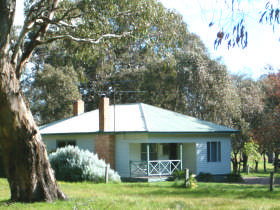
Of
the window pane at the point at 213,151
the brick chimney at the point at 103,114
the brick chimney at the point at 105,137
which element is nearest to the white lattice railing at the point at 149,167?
the brick chimney at the point at 105,137

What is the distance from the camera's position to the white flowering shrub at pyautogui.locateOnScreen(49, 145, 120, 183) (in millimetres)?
20438

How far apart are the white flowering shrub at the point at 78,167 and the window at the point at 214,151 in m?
7.11

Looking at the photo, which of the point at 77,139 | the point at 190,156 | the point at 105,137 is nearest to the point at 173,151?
the point at 190,156

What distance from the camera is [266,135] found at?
85.7 ft

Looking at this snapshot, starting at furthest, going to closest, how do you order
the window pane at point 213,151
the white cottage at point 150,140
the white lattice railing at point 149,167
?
the window pane at point 213,151
the white cottage at point 150,140
the white lattice railing at point 149,167

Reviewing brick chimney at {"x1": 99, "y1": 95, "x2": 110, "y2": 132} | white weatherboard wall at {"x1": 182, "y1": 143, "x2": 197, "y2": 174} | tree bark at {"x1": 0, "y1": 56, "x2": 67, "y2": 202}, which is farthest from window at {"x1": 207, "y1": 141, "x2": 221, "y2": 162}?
tree bark at {"x1": 0, "y1": 56, "x2": 67, "y2": 202}

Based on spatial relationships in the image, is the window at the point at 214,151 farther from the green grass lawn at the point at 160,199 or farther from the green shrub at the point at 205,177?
the green grass lawn at the point at 160,199

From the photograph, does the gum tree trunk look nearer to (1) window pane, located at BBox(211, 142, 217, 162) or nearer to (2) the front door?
(2) the front door

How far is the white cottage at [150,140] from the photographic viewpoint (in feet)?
76.4

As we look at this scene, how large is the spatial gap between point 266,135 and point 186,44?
12.5 meters

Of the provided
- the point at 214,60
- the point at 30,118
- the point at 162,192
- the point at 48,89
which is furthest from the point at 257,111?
the point at 30,118

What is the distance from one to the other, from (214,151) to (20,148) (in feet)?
54.7

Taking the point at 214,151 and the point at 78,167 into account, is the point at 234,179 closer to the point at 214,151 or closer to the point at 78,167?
the point at 214,151

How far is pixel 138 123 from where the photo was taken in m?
24.4
